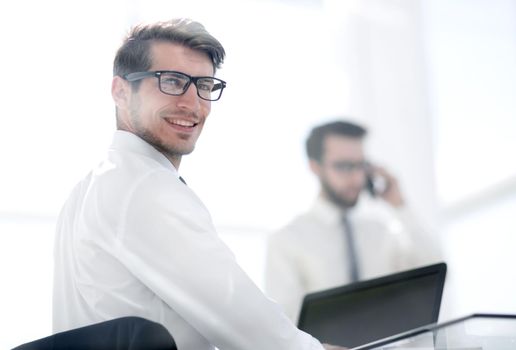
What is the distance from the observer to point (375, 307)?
5.12ft

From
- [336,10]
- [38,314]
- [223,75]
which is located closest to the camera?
[38,314]

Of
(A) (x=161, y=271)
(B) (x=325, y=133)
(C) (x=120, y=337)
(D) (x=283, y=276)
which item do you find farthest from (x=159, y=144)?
(B) (x=325, y=133)

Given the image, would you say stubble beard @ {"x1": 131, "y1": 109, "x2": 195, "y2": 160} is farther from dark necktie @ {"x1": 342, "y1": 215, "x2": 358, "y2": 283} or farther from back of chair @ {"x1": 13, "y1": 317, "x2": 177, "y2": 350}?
dark necktie @ {"x1": 342, "y1": 215, "x2": 358, "y2": 283}

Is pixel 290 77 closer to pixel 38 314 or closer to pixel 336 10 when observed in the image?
pixel 336 10

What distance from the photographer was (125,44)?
1.62 metres

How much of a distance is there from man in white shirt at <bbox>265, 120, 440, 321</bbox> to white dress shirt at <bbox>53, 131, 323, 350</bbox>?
2488mm

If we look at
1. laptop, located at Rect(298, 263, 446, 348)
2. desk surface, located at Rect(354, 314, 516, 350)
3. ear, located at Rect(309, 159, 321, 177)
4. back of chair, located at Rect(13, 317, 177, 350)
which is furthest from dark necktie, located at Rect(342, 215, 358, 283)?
back of chair, located at Rect(13, 317, 177, 350)

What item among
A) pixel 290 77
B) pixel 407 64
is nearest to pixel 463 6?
pixel 407 64

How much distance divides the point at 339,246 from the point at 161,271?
9.92ft

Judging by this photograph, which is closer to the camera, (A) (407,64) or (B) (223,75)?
(B) (223,75)

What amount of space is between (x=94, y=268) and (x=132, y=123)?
33 cm

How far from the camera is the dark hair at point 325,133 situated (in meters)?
4.19

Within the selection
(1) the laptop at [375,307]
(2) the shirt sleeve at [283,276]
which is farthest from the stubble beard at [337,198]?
(1) the laptop at [375,307]

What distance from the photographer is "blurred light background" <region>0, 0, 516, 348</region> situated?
3.61 meters
